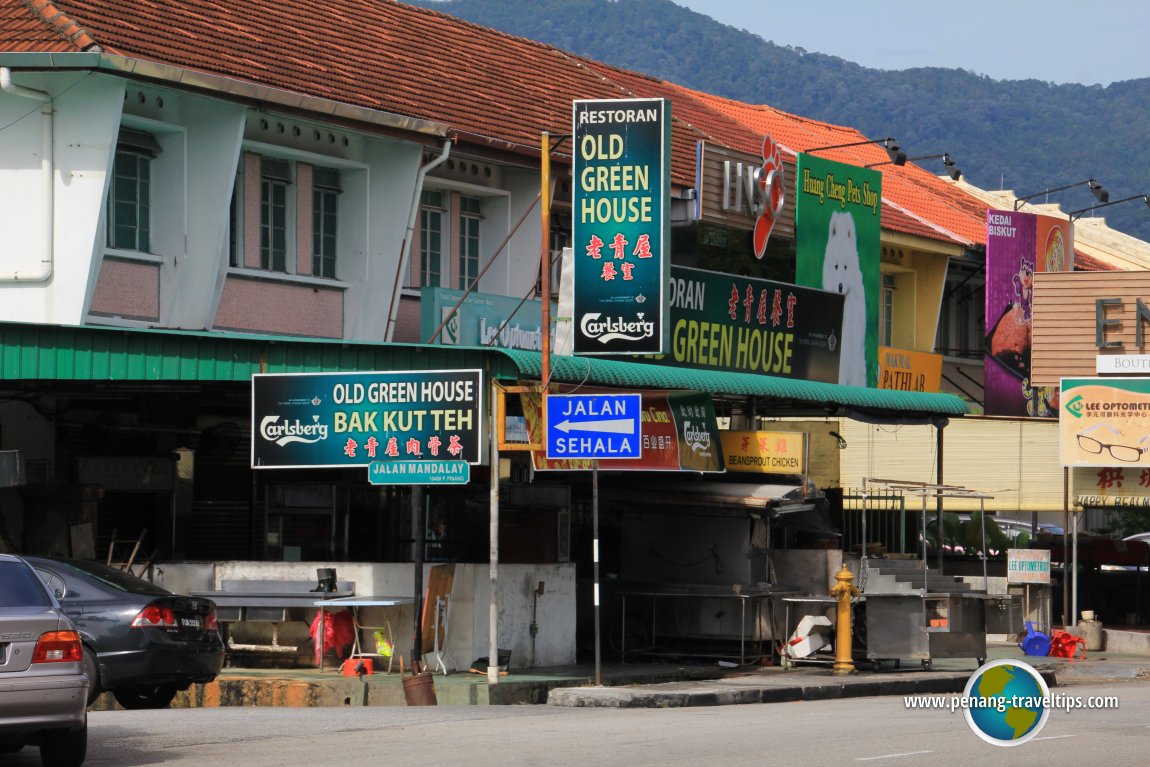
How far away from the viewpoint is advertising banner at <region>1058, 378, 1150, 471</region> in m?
31.0

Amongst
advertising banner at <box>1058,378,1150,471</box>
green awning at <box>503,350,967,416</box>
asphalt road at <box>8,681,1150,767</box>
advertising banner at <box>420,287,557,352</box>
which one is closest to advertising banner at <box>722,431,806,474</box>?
green awning at <box>503,350,967,416</box>

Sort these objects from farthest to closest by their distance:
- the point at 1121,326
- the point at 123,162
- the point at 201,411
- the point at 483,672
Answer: the point at 1121,326 → the point at 201,411 → the point at 123,162 → the point at 483,672

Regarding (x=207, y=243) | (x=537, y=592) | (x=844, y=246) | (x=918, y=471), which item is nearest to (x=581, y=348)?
(x=537, y=592)

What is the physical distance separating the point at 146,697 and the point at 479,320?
29.2 feet

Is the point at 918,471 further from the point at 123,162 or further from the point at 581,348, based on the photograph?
the point at 123,162

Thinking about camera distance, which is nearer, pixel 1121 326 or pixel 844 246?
pixel 844 246

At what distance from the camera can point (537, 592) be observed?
840 inches

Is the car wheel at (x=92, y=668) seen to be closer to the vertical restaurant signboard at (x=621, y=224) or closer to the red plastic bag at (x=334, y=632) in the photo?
the red plastic bag at (x=334, y=632)

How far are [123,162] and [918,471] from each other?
1861 centimetres

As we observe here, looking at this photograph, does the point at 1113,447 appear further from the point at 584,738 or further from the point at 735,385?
the point at 584,738

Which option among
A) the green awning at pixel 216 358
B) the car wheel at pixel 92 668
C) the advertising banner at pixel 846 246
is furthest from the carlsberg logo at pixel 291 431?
the advertising banner at pixel 846 246

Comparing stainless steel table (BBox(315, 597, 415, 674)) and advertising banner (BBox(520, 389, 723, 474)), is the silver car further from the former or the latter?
advertising banner (BBox(520, 389, 723, 474))

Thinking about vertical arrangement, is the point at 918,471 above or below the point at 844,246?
below

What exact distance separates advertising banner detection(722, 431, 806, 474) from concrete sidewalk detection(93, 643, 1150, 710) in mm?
2646
